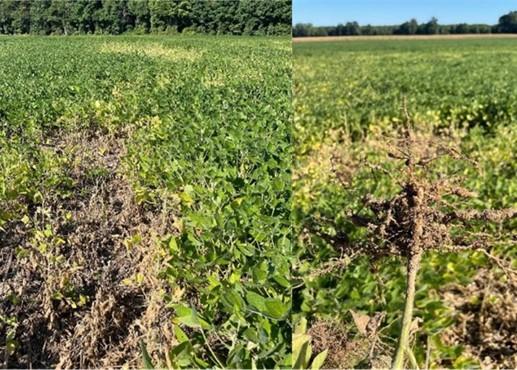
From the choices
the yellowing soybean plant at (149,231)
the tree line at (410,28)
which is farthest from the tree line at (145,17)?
the tree line at (410,28)

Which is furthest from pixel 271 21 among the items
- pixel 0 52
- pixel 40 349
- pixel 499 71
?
A: pixel 499 71

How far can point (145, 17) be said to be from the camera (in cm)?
223

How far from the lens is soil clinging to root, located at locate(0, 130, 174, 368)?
5.61ft

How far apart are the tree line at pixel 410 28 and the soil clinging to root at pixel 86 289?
2.79 ft

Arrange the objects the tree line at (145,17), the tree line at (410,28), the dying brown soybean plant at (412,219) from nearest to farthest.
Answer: the dying brown soybean plant at (412,219) < the tree line at (410,28) < the tree line at (145,17)

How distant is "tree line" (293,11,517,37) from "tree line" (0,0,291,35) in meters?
0.43

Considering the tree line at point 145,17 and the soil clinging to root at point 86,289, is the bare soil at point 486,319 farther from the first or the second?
the tree line at point 145,17

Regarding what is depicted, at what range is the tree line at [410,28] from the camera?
1213 mm

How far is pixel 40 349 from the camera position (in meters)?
1.78

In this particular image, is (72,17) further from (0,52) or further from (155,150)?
(0,52)

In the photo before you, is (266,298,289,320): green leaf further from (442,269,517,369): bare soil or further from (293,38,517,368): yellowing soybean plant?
(442,269,517,369): bare soil

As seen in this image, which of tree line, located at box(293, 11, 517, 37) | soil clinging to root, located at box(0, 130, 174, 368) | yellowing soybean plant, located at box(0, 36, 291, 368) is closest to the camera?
tree line, located at box(293, 11, 517, 37)

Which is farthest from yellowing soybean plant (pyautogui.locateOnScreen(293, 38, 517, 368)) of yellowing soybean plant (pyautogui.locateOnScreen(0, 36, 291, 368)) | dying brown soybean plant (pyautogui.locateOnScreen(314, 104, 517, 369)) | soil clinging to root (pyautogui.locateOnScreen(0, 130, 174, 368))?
soil clinging to root (pyautogui.locateOnScreen(0, 130, 174, 368))

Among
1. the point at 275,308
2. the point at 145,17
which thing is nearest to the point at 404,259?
the point at 275,308
